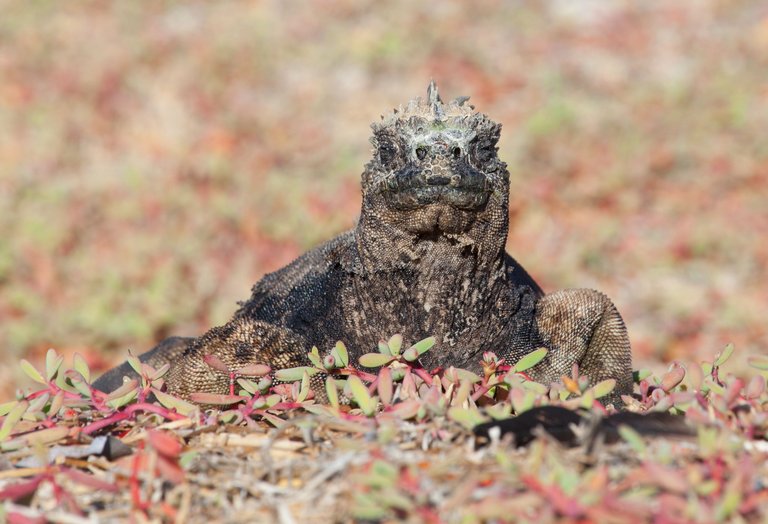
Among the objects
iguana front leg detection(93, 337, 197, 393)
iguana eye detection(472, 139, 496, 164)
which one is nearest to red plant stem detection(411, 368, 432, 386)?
iguana eye detection(472, 139, 496, 164)

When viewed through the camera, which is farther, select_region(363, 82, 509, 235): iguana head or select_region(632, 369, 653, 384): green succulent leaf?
select_region(632, 369, 653, 384): green succulent leaf

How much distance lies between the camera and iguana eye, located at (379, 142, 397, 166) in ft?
14.3

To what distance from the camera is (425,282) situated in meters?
4.38

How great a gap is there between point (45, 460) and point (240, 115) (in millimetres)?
11041

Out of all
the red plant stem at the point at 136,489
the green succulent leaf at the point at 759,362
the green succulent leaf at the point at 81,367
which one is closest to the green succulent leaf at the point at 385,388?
the red plant stem at the point at 136,489

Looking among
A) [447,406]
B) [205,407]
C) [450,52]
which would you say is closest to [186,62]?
[450,52]

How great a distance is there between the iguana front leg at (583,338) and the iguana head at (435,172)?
0.64 metres

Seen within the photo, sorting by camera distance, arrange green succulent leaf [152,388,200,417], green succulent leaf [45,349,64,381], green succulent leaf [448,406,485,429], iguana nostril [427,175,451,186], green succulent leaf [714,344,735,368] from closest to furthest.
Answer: green succulent leaf [448,406,485,429] < green succulent leaf [152,388,200,417] < green succulent leaf [45,349,64,381] < green succulent leaf [714,344,735,368] < iguana nostril [427,175,451,186]

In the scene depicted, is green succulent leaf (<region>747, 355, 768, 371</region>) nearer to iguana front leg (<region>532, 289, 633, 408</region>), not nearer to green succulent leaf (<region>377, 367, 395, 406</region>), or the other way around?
green succulent leaf (<region>377, 367, 395, 406</region>)

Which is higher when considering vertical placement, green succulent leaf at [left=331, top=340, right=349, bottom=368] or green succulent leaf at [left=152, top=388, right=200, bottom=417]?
green succulent leaf at [left=331, top=340, right=349, bottom=368]

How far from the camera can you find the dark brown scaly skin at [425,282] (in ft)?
13.9

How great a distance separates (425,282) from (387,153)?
599 mm

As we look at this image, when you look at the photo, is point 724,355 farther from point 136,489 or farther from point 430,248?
point 136,489

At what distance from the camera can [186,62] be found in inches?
575
